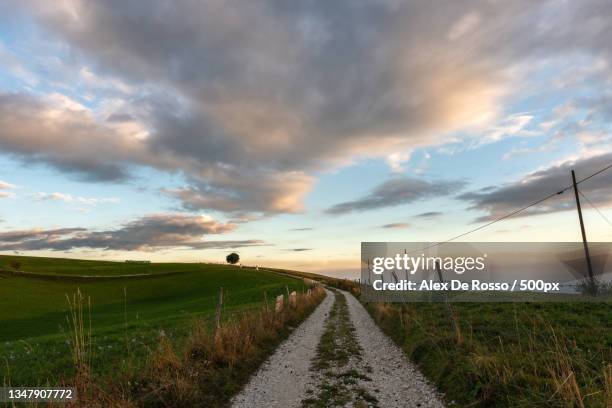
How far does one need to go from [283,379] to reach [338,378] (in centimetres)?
163

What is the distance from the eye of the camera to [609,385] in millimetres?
6766

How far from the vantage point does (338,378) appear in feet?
37.0

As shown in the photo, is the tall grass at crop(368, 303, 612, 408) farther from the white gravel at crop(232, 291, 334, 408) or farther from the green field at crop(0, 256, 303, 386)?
the green field at crop(0, 256, 303, 386)

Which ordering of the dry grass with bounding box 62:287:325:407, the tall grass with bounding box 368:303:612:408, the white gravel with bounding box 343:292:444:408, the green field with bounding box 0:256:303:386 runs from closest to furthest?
1. the tall grass with bounding box 368:303:612:408
2. the dry grass with bounding box 62:287:325:407
3. the white gravel with bounding box 343:292:444:408
4. the green field with bounding box 0:256:303:386

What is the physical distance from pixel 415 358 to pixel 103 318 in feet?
137

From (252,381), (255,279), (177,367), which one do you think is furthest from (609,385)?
(255,279)

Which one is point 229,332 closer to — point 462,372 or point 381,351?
point 381,351

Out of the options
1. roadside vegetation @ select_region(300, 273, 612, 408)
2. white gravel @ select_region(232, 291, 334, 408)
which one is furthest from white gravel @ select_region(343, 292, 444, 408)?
white gravel @ select_region(232, 291, 334, 408)

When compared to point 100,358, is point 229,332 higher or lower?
higher

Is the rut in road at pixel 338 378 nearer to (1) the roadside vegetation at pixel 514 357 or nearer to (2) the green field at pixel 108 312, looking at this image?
(1) the roadside vegetation at pixel 514 357

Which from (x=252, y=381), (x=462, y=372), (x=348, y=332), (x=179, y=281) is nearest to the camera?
(x=462, y=372)

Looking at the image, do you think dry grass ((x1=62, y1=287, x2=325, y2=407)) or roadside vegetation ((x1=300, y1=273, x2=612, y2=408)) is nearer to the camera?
roadside vegetation ((x1=300, y1=273, x2=612, y2=408))

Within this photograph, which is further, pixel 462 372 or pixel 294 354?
pixel 294 354

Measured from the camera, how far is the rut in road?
9.31 meters
